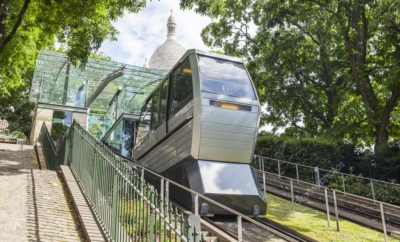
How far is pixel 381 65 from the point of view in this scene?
20.3 m

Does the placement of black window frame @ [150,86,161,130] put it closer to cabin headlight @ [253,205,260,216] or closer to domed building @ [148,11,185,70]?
cabin headlight @ [253,205,260,216]

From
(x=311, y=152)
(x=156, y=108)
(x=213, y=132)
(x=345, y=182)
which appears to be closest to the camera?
(x=213, y=132)

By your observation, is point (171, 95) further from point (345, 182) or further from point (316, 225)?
point (345, 182)

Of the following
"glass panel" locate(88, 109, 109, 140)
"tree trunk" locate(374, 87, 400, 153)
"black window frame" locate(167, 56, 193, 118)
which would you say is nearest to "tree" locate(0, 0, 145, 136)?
"black window frame" locate(167, 56, 193, 118)

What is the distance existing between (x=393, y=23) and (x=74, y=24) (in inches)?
511

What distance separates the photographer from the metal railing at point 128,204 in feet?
11.4

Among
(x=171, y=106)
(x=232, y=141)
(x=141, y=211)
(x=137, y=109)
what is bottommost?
(x=141, y=211)

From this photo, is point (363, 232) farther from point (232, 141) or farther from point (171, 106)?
point (171, 106)

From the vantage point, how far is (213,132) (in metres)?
8.48

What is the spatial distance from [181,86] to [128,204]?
4794mm

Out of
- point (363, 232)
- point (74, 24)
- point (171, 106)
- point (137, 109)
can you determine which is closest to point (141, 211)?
point (171, 106)

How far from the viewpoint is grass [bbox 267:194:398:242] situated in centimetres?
845

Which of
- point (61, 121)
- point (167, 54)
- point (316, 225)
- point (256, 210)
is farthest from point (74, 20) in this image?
point (167, 54)

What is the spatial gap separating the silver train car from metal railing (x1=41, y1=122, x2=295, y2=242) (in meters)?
0.75
